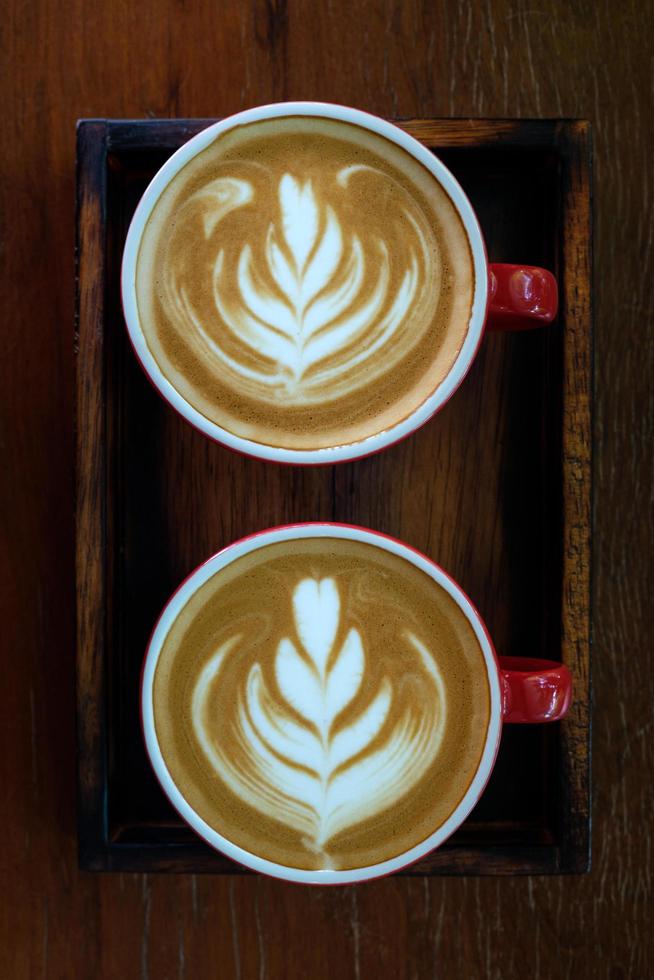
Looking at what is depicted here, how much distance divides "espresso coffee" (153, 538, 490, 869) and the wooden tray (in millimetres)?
63

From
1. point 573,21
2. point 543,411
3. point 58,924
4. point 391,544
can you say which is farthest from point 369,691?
point 573,21

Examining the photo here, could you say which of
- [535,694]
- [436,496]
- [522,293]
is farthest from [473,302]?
[535,694]

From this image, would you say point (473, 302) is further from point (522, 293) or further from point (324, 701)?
point (324, 701)

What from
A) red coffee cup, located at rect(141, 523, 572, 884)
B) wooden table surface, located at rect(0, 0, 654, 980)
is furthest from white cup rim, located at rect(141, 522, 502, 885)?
wooden table surface, located at rect(0, 0, 654, 980)

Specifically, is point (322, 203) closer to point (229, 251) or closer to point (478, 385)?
point (229, 251)

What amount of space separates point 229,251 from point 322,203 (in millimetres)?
72

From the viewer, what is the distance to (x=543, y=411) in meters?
0.67

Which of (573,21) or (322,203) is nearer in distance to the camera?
(322,203)

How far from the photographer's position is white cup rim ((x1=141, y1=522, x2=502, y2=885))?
601mm

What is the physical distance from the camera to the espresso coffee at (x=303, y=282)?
0.61m

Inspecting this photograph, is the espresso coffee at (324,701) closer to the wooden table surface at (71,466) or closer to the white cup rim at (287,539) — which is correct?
the white cup rim at (287,539)

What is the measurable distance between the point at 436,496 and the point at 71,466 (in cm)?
30

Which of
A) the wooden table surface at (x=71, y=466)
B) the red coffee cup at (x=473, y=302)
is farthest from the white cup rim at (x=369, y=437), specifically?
the wooden table surface at (x=71, y=466)

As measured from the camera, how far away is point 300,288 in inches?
24.1
